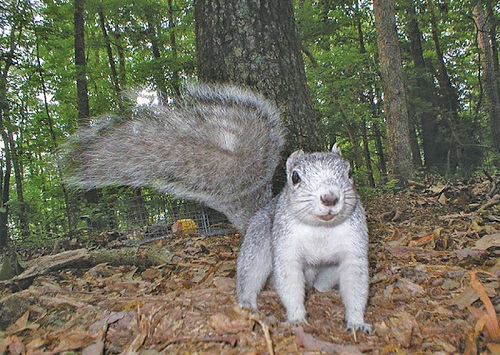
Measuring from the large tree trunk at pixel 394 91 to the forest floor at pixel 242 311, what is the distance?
3.62m

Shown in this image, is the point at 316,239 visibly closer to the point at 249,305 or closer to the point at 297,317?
the point at 297,317

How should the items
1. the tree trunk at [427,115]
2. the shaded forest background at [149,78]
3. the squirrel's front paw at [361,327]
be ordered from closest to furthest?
1. the squirrel's front paw at [361,327]
2. the shaded forest background at [149,78]
3. the tree trunk at [427,115]

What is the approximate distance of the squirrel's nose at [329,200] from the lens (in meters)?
1.65

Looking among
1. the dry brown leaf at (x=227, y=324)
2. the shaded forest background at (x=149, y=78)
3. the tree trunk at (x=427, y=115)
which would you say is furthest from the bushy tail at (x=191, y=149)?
the tree trunk at (x=427, y=115)

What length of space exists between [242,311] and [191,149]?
1086 millimetres

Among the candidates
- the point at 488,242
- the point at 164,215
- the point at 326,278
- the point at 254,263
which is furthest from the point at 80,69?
the point at 488,242

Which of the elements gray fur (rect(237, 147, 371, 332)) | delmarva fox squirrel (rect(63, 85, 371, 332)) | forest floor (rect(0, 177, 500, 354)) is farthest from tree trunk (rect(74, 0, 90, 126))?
gray fur (rect(237, 147, 371, 332))

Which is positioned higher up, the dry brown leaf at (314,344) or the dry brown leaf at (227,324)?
the dry brown leaf at (227,324)

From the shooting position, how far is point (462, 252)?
7.84ft

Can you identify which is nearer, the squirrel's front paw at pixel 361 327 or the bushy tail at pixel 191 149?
the squirrel's front paw at pixel 361 327

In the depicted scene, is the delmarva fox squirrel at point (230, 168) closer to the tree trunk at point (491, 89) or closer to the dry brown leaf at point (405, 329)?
the dry brown leaf at point (405, 329)

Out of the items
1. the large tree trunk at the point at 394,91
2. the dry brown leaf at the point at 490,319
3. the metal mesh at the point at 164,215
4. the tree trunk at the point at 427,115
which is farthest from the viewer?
the tree trunk at the point at 427,115

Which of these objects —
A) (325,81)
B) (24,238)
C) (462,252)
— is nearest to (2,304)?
(462,252)

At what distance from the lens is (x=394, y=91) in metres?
6.66
